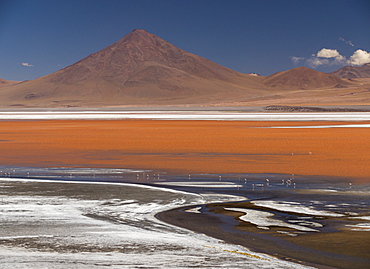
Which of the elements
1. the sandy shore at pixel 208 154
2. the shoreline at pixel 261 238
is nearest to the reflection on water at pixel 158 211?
the shoreline at pixel 261 238

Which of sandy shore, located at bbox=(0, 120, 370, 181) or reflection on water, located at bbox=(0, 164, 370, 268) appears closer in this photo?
reflection on water, located at bbox=(0, 164, 370, 268)

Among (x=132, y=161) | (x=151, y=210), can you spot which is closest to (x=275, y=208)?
(x=151, y=210)

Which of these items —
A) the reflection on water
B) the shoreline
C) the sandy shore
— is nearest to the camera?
the shoreline

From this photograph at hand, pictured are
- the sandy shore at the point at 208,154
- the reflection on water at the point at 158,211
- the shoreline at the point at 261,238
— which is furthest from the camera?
the sandy shore at the point at 208,154

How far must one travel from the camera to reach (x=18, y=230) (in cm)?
848

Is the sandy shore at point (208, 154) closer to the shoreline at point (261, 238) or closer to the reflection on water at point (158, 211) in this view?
the reflection on water at point (158, 211)

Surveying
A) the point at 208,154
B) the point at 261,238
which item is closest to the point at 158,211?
the point at 261,238

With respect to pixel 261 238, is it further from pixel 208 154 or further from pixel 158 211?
pixel 208 154

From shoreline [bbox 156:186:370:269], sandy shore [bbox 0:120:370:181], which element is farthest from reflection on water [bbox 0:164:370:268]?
sandy shore [bbox 0:120:370:181]

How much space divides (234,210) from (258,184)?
3407 mm

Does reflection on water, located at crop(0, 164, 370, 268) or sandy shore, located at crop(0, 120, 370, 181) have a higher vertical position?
sandy shore, located at crop(0, 120, 370, 181)

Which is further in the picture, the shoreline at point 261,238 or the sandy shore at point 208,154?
the sandy shore at point 208,154

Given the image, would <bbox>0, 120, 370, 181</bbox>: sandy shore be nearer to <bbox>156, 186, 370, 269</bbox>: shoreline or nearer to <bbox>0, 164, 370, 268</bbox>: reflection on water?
<bbox>0, 164, 370, 268</bbox>: reflection on water

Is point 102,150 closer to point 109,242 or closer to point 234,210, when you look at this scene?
point 234,210
